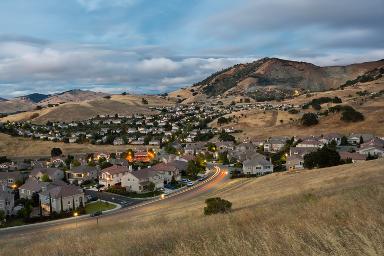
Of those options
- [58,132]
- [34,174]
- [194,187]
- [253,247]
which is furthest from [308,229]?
[58,132]

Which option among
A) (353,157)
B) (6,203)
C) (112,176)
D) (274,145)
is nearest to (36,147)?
(112,176)

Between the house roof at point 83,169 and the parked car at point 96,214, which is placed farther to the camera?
the house roof at point 83,169

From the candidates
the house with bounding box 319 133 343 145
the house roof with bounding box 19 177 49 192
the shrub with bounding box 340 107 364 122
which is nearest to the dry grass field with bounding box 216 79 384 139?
the shrub with bounding box 340 107 364 122

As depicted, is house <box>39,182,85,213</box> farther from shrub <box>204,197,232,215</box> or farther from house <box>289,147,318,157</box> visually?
house <box>289,147,318,157</box>

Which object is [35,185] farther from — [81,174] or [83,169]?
[83,169]

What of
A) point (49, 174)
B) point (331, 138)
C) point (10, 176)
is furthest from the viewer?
point (331, 138)

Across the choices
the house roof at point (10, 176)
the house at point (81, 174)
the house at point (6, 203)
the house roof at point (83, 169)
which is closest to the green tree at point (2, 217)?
the house at point (6, 203)

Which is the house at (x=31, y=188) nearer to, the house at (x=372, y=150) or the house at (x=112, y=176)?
the house at (x=112, y=176)
